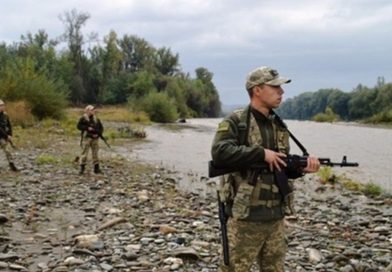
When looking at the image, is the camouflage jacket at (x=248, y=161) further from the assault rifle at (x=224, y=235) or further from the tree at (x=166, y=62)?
the tree at (x=166, y=62)

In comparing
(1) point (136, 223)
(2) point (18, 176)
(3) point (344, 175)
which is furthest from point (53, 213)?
(3) point (344, 175)

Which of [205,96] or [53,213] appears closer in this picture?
[53,213]

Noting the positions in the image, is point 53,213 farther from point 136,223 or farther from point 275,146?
point 275,146

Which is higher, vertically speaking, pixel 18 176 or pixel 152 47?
pixel 152 47

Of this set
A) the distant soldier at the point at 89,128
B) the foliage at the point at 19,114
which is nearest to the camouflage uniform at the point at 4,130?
the distant soldier at the point at 89,128

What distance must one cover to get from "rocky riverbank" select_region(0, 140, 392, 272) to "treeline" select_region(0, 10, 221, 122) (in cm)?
3035

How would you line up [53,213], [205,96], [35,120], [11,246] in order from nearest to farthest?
1. [11,246]
2. [53,213]
3. [35,120]
4. [205,96]

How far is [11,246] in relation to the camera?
8.41 metres

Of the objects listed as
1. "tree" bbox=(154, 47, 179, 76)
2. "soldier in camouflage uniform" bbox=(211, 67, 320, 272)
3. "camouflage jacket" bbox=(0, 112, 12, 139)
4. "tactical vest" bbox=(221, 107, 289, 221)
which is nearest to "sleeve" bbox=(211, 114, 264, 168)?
"soldier in camouflage uniform" bbox=(211, 67, 320, 272)

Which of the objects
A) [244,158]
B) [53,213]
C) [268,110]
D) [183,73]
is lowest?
[53,213]

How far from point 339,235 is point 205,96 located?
398 ft

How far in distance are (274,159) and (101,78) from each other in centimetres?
9500

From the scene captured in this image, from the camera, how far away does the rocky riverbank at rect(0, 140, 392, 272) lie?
774 cm

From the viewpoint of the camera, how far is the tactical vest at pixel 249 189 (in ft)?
15.4
